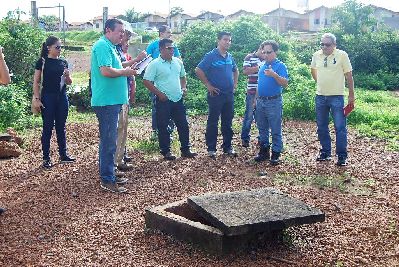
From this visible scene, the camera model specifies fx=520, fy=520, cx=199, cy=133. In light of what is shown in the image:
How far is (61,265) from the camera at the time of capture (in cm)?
397

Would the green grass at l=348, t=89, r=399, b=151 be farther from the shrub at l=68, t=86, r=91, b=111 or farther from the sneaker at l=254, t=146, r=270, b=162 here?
the shrub at l=68, t=86, r=91, b=111

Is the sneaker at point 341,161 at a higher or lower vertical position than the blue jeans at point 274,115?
lower

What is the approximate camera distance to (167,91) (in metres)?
7.23

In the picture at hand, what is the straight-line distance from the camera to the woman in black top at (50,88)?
6773 millimetres

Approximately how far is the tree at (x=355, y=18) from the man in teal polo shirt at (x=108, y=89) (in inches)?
737

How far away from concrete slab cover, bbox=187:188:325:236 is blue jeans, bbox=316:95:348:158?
274 cm

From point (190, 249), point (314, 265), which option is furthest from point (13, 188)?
point (314, 265)

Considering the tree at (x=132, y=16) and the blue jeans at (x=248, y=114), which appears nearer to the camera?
the blue jeans at (x=248, y=114)

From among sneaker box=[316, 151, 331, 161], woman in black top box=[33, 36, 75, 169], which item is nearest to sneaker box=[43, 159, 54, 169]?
woman in black top box=[33, 36, 75, 169]

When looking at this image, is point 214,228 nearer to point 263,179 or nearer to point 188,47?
point 263,179

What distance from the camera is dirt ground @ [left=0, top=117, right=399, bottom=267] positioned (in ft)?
13.5

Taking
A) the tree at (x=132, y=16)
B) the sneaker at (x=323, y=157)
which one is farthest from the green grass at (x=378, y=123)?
the tree at (x=132, y=16)

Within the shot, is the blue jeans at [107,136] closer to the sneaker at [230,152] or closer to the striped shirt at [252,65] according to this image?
the sneaker at [230,152]

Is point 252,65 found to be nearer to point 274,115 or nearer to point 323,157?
point 274,115
